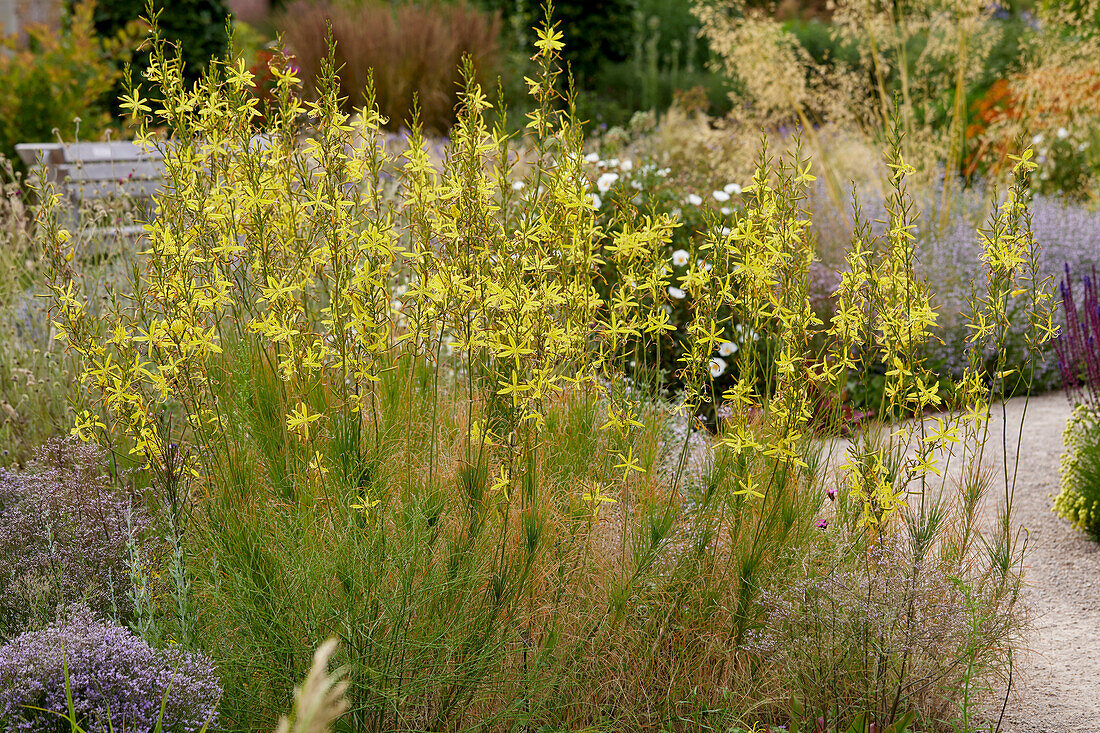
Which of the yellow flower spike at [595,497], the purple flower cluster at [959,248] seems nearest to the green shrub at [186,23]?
the purple flower cluster at [959,248]

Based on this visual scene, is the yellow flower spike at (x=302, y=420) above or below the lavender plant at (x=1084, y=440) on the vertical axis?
above

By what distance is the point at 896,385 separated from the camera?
2.86 metres

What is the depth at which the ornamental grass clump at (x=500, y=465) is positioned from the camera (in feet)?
8.23

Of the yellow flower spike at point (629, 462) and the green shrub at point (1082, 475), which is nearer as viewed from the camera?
the yellow flower spike at point (629, 462)

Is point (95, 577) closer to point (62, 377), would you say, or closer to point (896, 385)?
point (62, 377)

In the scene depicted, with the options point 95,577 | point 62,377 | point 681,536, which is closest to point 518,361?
point 681,536

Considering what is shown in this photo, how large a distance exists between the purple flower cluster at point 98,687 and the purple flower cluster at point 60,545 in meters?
0.45

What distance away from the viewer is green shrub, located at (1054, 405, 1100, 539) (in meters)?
4.25

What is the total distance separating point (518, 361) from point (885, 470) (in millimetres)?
1125

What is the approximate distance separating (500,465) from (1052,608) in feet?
7.76

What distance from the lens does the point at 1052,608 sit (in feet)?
12.2

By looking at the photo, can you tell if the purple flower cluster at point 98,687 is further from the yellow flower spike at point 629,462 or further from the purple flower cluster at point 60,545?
the yellow flower spike at point 629,462

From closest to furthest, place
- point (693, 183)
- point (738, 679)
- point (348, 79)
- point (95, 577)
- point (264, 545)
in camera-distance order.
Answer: point (264, 545) < point (738, 679) < point (95, 577) < point (693, 183) < point (348, 79)

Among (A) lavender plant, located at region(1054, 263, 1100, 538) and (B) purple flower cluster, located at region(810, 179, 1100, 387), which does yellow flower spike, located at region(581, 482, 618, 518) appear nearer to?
(A) lavender plant, located at region(1054, 263, 1100, 538)
